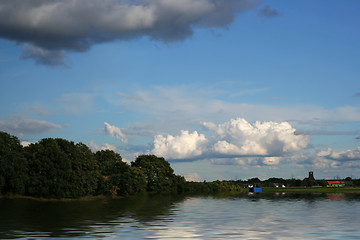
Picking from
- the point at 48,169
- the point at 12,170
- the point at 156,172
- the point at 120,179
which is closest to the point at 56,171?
the point at 48,169

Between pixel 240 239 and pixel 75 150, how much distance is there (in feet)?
298

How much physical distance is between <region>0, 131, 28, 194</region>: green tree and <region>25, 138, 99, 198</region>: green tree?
8.80ft

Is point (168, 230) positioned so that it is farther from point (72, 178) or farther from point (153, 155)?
point (153, 155)

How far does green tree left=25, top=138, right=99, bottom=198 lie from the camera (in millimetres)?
107812

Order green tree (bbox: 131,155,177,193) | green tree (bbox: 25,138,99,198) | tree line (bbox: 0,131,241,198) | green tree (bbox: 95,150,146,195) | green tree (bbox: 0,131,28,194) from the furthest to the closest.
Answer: green tree (bbox: 131,155,177,193), green tree (bbox: 95,150,146,195), green tree (bbox: 25,138,99,198), tree line (bbox: 0,131,241,198), green tree (bbox: 0,131,28,194)

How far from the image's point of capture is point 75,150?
4656 inches

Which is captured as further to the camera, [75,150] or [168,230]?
[75,150]

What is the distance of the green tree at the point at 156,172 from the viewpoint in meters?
183

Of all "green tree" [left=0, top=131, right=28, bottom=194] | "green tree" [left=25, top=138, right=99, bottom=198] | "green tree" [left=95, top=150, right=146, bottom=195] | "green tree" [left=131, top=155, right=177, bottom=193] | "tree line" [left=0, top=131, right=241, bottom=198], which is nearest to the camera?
"green tree" [left=0, top=131, right=28, bottom=194]

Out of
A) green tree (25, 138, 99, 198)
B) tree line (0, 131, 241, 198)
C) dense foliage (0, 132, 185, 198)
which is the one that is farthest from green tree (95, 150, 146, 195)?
green tree (25, 138, 99, 198)

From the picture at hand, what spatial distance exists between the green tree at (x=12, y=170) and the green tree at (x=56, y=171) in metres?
2.68

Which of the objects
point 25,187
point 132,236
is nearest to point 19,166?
point 25,187

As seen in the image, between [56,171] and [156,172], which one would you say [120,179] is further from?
[156,172]

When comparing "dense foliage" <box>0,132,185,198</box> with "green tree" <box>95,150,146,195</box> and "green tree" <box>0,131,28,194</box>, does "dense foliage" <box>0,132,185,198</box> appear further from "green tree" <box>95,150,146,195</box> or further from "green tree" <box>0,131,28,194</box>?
"green tree" <box>95,150,146,195</box>
